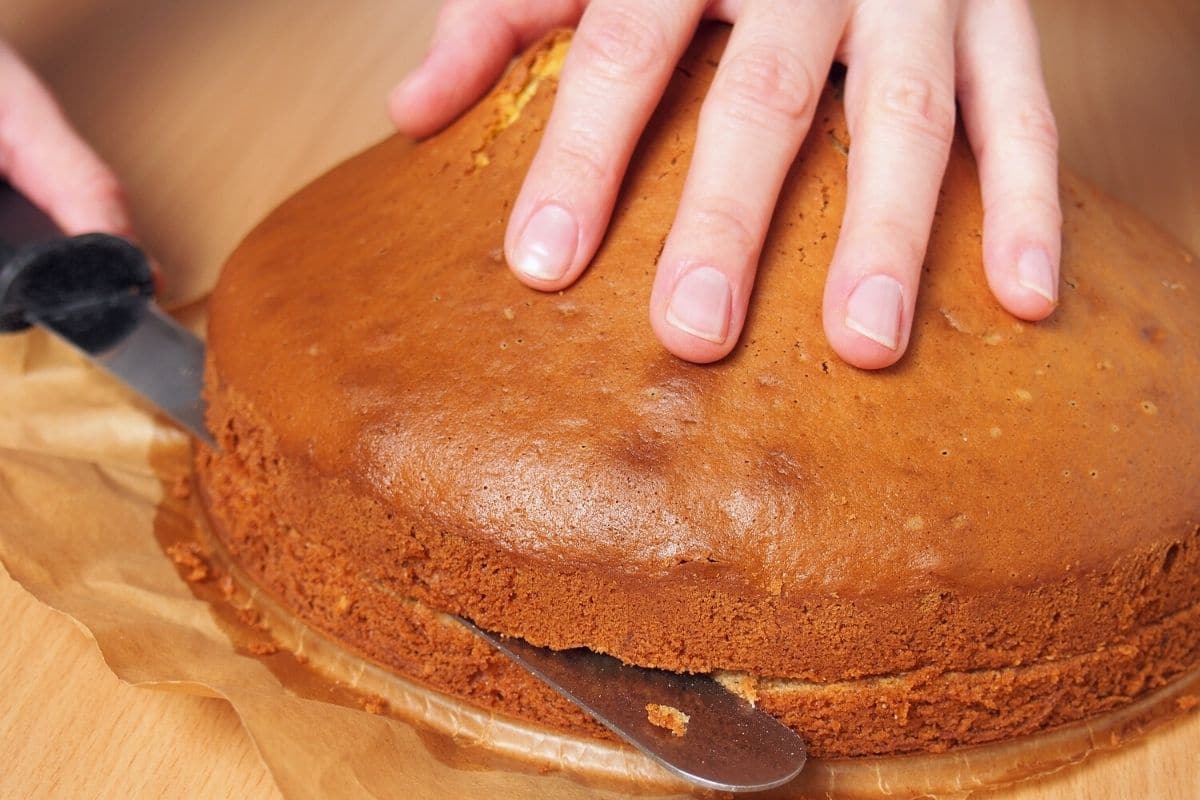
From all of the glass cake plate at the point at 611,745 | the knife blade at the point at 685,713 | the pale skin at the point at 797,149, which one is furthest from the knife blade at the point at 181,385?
the pale skin at the point at 797,149

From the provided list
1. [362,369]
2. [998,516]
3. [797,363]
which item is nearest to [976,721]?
[998,516]

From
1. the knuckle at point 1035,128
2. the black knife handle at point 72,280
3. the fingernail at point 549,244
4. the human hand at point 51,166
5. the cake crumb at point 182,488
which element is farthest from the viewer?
the human hand at point 51,166

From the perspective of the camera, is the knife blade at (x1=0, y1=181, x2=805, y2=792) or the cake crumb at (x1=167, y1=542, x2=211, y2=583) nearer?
the knife blade at (x1=0, y1=181, x2=805, y2=792)

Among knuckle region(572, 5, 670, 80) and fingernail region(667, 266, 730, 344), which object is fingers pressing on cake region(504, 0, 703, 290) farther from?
fingernail region(667, 266, 730, 344)

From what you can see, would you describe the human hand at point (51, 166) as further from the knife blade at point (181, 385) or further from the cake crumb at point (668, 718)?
the cake crumb at point (668, 718)

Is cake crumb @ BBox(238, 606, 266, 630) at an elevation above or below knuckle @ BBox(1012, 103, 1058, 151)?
below

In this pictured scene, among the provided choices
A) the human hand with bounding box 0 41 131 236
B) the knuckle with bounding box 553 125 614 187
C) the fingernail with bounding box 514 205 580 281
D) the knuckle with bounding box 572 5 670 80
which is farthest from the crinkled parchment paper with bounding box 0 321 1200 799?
the knuckle with bounding box 572 5 670 80

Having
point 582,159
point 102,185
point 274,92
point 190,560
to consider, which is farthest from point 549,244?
point 274,92

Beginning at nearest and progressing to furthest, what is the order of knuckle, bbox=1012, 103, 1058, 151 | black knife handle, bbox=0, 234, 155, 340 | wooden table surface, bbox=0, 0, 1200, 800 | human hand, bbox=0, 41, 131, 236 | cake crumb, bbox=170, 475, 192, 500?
1. knuckle, bbox=1012, 103, 1058, 151
2. black knife handle, bbox=0, 234, 155, 340
3. cake crumb, bbox=170, 475, 192, 500
4. human hand, bbox=0, 41, 131, 236
5. wooden table surface, bbox=0, 0, 1200, 800
